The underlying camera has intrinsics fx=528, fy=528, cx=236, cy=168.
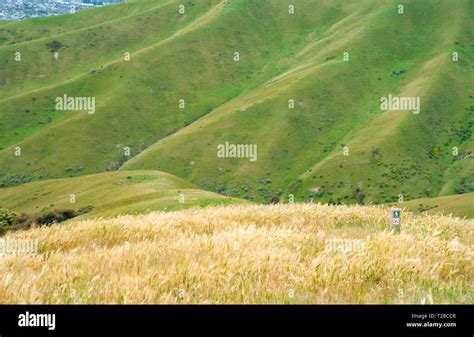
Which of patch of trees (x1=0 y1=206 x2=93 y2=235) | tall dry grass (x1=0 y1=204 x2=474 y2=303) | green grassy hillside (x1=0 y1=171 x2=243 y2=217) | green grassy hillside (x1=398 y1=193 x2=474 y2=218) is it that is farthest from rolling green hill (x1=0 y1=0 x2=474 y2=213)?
tall dry grass (x1=0 y1=204 x2=474 y2=303)

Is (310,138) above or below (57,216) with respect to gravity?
above

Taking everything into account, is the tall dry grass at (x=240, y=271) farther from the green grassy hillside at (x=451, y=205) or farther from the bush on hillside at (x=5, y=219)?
the bush on hillside at (x=5, y=219)

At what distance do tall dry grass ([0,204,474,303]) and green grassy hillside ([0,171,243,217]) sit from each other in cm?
1840

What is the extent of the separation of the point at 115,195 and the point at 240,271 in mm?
65717

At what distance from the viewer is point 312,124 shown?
16525 centimetres

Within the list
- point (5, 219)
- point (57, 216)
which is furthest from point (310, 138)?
point (5, 219)

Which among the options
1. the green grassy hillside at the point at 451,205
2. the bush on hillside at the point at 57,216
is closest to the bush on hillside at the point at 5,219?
the bush on hillside at the point at 57,216

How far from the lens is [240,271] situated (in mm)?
6543

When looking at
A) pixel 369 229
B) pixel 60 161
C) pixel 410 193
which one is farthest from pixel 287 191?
pixel 369 229

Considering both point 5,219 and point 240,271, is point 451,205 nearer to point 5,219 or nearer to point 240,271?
point 5,219

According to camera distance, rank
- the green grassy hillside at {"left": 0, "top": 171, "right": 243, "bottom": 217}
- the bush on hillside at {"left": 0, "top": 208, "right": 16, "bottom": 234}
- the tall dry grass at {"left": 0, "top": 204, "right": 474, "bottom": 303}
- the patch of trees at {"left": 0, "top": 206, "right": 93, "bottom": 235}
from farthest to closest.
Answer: the patch of trees at {"left": 0, "top": 206, "right": 93, "bottom": 235}
the bush on hillside at {"left": 0, "top": 208, "right": 16, "bottom": 234}
the green grassy hillside at {"left": 0, "top": 171, "right": 243, "bottom": 217}
the tall dry grass at {"left": 0, "top": 204, "right": 474, "bottom": 303}

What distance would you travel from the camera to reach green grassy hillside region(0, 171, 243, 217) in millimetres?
45375

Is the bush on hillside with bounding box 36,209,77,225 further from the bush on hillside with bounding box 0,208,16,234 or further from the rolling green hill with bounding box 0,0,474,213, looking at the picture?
the rolling green hill with bounding box 0,0,474,213

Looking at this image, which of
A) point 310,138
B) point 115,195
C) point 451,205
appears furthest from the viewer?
point 310,138
